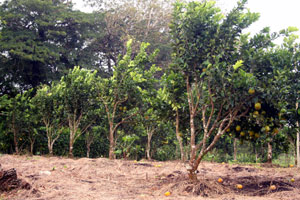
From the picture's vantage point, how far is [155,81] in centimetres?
1107

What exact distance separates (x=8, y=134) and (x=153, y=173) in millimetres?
9279

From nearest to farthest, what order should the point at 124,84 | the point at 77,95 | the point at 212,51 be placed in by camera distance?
the point at 212,51 → the point at 124,84 → the point at 77,95

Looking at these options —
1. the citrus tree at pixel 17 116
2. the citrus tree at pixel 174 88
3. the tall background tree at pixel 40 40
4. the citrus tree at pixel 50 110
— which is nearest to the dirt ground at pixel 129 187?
the citrus tree at pixel 174 88

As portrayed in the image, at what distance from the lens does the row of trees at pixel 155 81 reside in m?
5.51

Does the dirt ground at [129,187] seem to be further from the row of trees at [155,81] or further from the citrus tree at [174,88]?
the citrus tree at [174,88]

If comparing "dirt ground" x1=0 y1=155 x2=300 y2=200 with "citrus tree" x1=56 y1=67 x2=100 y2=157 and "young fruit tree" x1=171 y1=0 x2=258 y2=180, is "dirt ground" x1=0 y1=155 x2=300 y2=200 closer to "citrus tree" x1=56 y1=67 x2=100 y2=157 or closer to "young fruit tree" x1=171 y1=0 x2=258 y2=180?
"young fruit tree" x1=171 y1=0 x2=258 y2=180

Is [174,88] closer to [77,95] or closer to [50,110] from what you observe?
[77,95]

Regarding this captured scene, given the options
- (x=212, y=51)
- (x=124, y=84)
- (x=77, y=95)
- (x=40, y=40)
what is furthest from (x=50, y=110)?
(x=40, y=40)

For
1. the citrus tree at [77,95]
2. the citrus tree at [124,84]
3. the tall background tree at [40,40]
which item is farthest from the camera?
the tall background tree at [40,40]

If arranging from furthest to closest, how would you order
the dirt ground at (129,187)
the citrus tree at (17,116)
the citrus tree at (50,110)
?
the citrus tree at (17,116) < the citrus tree at (50,110) < the dirt ground at (129,187)

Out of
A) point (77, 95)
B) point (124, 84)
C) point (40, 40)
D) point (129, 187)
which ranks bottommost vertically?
point (129, 187)

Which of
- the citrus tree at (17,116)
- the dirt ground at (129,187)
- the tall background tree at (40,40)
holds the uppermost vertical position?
the tall background tree at (40,40)

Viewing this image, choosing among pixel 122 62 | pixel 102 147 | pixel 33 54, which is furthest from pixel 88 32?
pixel 122 62

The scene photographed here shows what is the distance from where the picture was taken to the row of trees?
5508 mm
